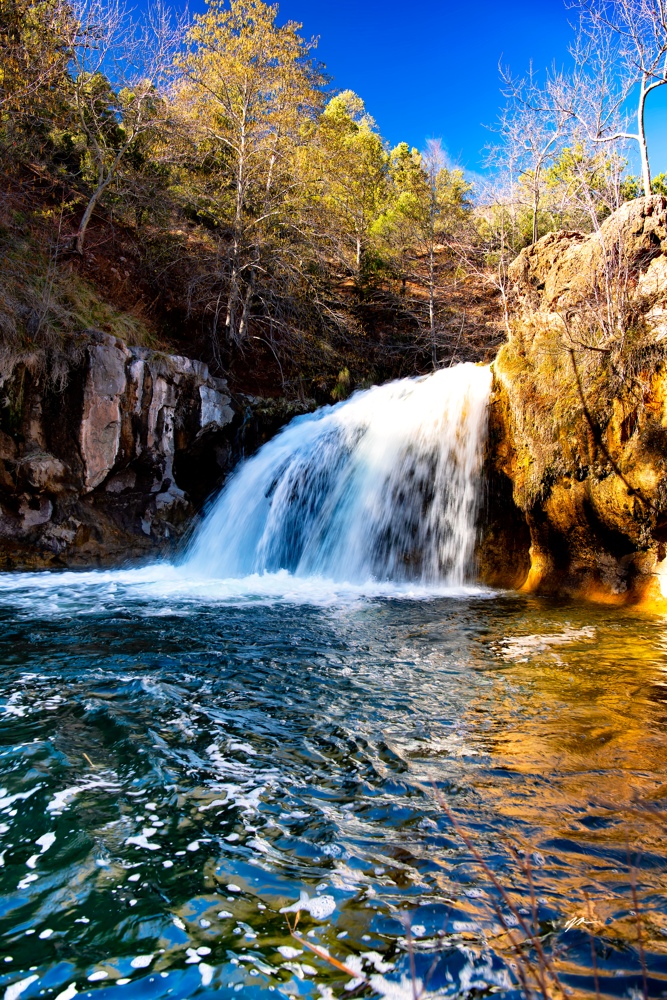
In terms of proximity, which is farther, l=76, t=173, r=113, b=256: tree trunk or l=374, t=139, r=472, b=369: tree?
l=374, t=139, r=472, b=369: tree

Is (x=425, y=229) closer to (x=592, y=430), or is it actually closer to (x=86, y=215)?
(x=86, y=215)

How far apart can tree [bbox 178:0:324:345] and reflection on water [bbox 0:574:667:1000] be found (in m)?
11.5

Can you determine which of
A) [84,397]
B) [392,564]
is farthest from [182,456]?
[392,564]

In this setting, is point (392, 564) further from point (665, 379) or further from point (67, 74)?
point (67, 74)

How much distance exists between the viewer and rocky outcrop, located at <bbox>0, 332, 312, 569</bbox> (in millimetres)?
9648

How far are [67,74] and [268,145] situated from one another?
4.53 meters

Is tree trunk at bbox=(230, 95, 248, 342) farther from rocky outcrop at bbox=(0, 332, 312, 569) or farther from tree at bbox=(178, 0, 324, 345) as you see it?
rocky outcrop at bbox=(0, 332, 312, 569)

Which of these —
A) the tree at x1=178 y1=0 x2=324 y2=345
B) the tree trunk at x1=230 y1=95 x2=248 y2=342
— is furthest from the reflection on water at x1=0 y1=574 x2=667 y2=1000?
the tree at x1=178 y1=0 x2=324 y2=345

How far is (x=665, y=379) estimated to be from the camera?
699 cm

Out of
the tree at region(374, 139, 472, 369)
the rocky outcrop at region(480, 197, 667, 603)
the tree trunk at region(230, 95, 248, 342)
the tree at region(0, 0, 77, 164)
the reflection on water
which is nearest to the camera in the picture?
the reflection on water

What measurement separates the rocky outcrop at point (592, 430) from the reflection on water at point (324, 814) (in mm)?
2348

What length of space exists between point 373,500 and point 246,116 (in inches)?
446

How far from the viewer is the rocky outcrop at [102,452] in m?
9.65

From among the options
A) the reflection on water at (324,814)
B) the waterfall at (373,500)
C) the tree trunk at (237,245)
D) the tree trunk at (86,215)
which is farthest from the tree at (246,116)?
the reflection on water at (324,814)
